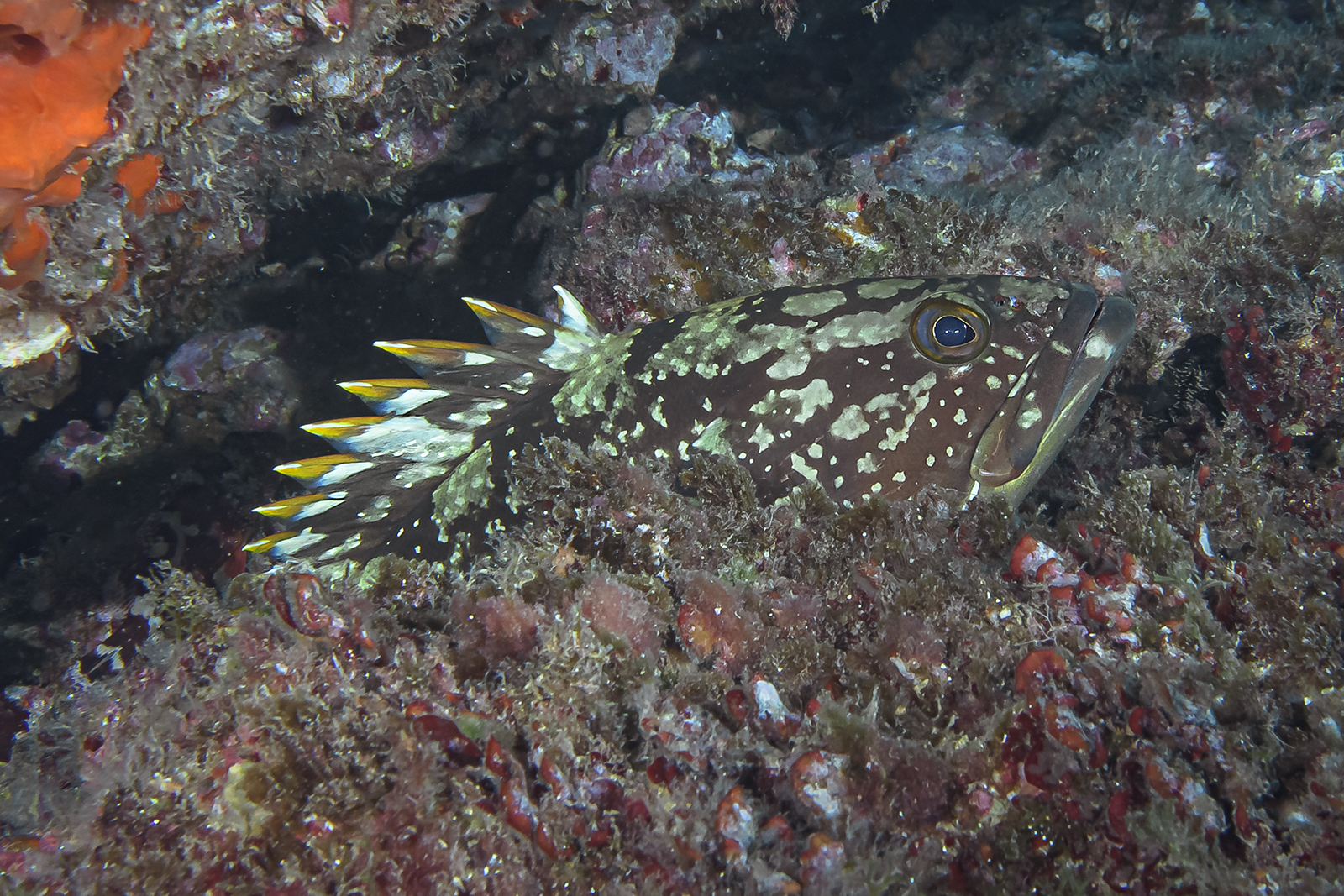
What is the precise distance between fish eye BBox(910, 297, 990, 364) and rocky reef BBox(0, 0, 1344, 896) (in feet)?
2.22

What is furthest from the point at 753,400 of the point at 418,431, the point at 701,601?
the point at 418,431

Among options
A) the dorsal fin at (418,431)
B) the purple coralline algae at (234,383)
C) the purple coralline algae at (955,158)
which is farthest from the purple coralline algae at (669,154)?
the purple coralline algae at (234,383)

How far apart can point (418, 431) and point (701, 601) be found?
2.31 m

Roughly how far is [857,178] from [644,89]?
11.2ft

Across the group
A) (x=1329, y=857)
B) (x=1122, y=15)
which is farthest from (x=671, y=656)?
(x=1122, y=15)

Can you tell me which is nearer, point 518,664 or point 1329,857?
point 1329,857

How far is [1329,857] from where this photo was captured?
1.64m

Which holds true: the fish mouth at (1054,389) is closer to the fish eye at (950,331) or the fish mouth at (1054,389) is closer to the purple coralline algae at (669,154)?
the fish eye at (950,331)

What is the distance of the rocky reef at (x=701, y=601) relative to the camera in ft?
6.03

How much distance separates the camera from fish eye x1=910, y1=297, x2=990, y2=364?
295cm

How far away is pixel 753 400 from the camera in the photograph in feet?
10.7

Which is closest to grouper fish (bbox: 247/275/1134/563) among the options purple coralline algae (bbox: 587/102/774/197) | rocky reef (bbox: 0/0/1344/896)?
rocky reef (bbox: 0/0/1344/896)

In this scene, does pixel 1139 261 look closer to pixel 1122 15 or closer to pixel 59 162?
pixel 59 162

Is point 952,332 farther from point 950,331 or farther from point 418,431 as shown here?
point 418,431
